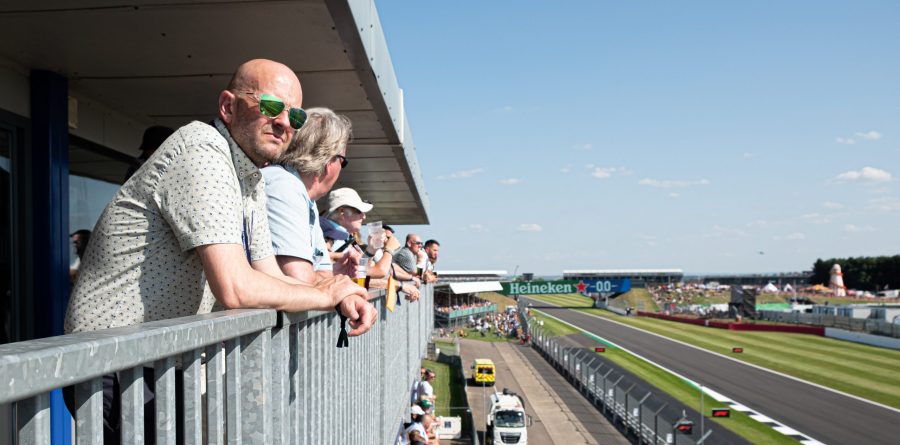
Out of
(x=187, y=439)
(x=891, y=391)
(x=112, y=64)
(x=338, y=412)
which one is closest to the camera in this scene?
(x=187, y=439)

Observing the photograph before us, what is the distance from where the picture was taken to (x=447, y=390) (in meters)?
32.1

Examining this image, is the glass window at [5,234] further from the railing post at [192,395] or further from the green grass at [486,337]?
the green grass at [486,337]

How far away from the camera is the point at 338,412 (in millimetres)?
3014

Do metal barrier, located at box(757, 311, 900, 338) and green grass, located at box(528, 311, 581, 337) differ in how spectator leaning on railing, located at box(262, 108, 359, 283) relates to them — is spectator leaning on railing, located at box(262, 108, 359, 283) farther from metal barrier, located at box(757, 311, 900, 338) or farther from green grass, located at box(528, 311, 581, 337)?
metal barrier, located at box(757, 311, 900, 338)

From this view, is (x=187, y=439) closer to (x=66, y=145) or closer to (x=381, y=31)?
(x=381, y=31)

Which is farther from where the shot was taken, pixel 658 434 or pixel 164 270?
pixel 658 434

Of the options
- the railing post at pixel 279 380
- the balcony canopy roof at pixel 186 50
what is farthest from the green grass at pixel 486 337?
the railing post at pixel 279 380

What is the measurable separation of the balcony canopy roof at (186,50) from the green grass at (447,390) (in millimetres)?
21255

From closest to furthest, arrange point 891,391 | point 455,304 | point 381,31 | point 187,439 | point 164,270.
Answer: point 187,439
point 164,270
point 381,31
point 891,391
point 455,304

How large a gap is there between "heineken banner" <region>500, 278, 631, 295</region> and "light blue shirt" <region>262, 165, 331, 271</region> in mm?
70631

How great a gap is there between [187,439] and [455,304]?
232ft

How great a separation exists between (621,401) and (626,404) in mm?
1166

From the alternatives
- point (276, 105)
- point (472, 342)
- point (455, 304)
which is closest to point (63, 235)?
point (276, 105)

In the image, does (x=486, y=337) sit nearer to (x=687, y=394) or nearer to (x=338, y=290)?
(x=687, y=394)
